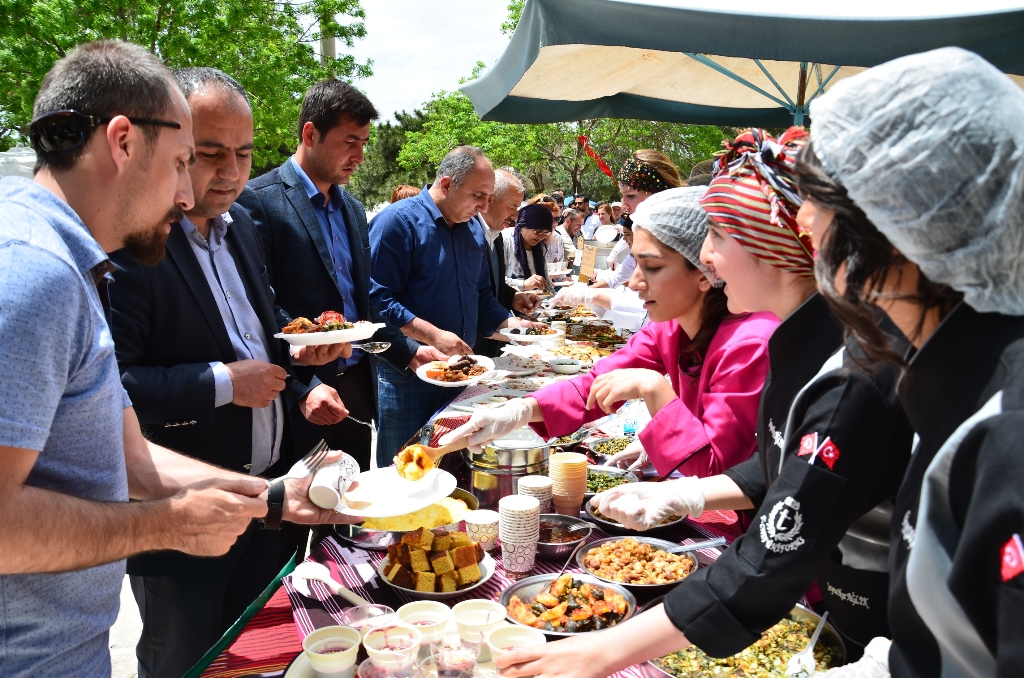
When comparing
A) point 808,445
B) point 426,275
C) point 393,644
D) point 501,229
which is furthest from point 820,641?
point 501,229

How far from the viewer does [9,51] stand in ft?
37.5

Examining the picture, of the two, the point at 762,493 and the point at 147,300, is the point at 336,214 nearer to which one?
the point at 147,300

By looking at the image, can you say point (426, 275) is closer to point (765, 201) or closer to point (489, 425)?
point (489, 425)

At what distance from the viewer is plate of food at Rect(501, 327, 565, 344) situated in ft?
15.8

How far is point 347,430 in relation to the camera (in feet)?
12.3

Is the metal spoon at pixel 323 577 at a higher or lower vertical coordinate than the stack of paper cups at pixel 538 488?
lower

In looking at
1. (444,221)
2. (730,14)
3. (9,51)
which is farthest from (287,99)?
(730,14)

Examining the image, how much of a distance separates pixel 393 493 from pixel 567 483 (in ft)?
2.11

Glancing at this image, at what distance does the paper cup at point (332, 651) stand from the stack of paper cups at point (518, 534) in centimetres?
53

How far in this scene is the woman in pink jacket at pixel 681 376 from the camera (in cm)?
220

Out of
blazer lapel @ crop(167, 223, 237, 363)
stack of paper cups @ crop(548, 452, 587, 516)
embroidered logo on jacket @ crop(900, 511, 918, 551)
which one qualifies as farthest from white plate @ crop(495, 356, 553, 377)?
embroidered logo on jacket @ crop(900, 511, 918, 551)

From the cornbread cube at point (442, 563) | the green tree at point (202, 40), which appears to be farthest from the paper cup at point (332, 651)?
the green tree at point (202, 40)

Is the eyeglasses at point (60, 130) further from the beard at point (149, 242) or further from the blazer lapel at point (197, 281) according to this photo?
the blazer lapel at point (197, 281)

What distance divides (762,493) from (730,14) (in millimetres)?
2547
